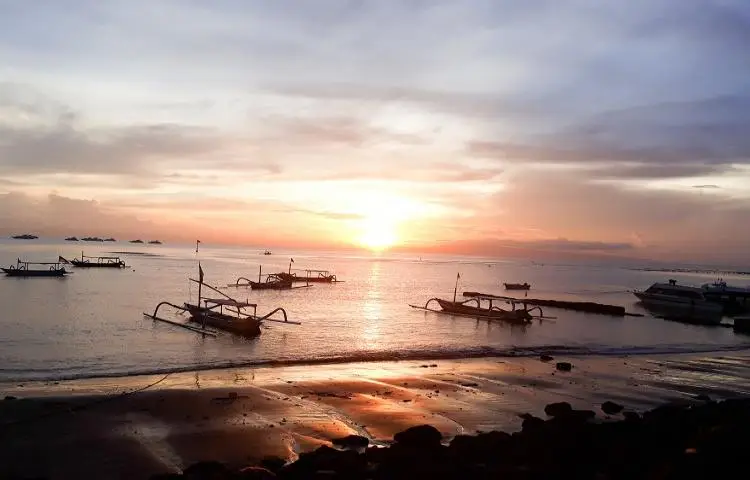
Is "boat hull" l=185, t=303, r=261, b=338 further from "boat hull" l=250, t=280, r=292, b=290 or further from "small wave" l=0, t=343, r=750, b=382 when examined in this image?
"boat hull" l=250, t=280, r=292, b=290

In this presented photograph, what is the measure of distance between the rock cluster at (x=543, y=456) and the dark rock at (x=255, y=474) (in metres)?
0.02

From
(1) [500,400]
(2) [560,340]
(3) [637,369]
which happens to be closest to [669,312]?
(2) [560,340]

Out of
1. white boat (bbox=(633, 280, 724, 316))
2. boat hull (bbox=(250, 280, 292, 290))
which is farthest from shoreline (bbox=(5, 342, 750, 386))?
boat hull (bbox=(250, 280, 292, 290))

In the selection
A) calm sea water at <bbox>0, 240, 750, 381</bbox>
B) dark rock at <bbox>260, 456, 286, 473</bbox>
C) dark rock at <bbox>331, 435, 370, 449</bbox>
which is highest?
dark rock at <bbox>331, 435, 370, 449</bbox>

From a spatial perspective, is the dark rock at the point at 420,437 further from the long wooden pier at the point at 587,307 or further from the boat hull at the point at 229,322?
the long wooden pier at the point at 587,307

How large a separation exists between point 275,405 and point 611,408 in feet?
34.2

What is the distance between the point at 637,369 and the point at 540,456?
17.5 metres

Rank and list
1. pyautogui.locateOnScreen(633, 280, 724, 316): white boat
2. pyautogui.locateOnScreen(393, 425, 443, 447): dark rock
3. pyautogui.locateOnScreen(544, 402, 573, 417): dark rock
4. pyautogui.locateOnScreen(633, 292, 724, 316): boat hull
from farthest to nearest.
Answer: pyautogui.locateOnScreen(633, 280, 724, 316): white boat → pyautogui.locateOnScreen(633, 292, 724, 316): boat hull → pyautogui.locateOnScreen(544, 402, 573, 417): dark rock → pyautogui.locateOnScreen(393, 425, 443, 447): dark rock

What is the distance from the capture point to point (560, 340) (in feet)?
122

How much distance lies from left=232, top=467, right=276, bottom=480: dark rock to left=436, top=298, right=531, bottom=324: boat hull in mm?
37746

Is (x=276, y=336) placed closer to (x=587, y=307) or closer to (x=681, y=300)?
(x=587, y=307)

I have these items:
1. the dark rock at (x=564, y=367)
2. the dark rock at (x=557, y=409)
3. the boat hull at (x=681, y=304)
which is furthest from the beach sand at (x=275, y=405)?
the boat hull at (x=681, y=304)

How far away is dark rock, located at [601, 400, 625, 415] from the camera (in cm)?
1714

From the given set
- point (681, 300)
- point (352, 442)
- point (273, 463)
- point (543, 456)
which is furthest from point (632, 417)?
point (681, 300)
